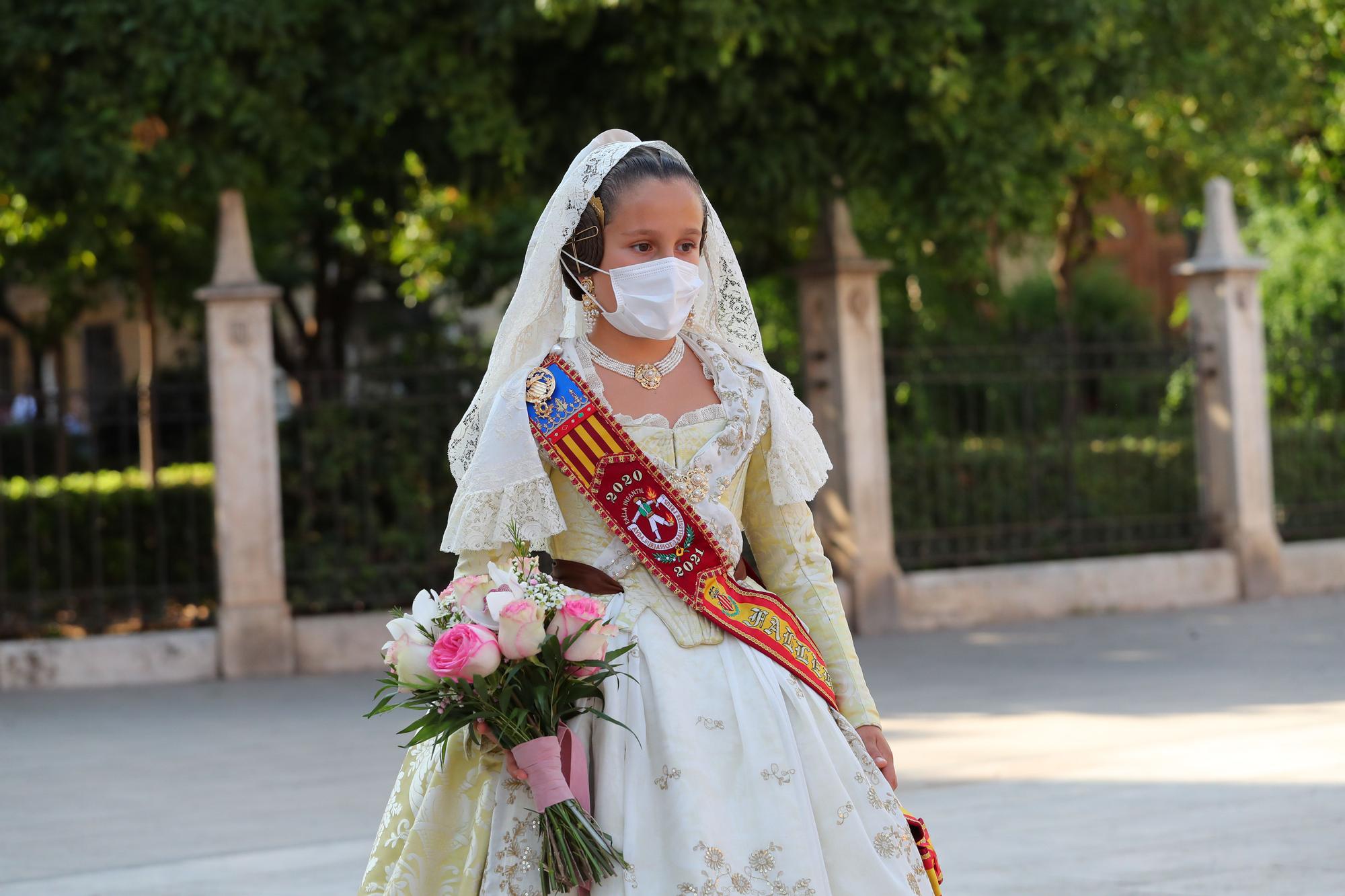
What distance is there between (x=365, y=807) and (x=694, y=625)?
158 inches

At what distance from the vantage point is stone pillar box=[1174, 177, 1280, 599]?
13.0 meters

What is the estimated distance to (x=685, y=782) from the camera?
9.18ft

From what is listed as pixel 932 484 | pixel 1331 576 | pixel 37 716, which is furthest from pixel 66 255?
pixel 1331 576

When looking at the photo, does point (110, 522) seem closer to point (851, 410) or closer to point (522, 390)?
point (851, 410)

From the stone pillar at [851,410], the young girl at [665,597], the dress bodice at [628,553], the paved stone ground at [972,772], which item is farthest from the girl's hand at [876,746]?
the stone pillar at [851,410]

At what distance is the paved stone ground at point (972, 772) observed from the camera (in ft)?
17.7

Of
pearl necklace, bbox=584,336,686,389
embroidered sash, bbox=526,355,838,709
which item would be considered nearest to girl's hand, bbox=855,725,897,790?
embroidered sash, bbox=526,355,838,709

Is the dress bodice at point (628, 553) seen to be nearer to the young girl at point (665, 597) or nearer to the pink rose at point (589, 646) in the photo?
the young girl at point (665, 597)

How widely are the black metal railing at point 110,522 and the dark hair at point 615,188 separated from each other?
8.13m

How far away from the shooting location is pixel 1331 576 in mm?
13523

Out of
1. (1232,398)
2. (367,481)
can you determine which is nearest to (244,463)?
(367,481)

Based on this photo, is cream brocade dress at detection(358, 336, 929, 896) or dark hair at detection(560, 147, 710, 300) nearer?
cream brocade dress at detection(358, 336, 929, 896)

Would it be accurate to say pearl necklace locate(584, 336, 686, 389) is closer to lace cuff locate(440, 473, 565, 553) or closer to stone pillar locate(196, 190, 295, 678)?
lace cuff locate(440, 473, 565, 553)

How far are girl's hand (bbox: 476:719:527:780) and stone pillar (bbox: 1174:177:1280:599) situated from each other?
1111cm
